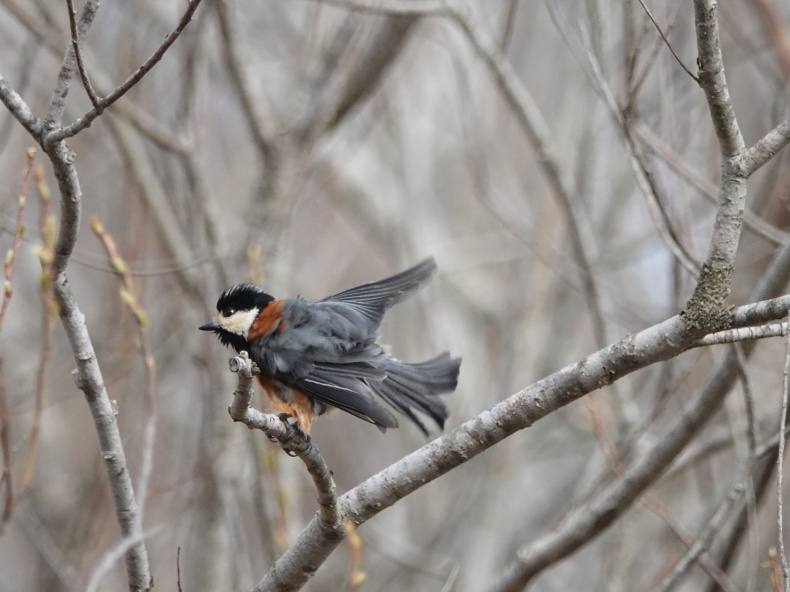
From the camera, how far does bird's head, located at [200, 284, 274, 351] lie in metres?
3.43

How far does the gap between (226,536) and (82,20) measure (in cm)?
340

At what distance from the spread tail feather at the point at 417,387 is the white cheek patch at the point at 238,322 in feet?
1.99

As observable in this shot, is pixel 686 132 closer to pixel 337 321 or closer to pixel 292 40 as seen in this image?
pixel 337 321

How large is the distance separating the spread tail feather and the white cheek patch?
23.9 inches

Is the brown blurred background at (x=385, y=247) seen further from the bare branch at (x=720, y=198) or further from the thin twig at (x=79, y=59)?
the thin twig at (x=79, y=59)

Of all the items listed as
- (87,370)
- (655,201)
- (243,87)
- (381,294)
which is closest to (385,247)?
(243,87)

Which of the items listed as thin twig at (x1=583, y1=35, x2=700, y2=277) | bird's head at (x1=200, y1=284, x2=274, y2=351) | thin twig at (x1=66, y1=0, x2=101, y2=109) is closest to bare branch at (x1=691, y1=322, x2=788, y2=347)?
thin twig at (x1=583, y1=35, x2=700, y2=277)

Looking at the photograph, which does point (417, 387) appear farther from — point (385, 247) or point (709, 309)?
point (385, 247)

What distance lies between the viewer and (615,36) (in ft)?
19.5

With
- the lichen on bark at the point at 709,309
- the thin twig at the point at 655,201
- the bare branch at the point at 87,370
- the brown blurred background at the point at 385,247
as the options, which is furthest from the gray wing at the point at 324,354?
the lichen on bark at the point at 709,309

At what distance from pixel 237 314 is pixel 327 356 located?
53cm

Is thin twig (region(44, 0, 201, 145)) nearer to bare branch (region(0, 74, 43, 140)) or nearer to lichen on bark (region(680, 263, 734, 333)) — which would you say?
bare branch (region(0, 74, 43, 140))

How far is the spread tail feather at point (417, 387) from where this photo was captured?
10.6ft

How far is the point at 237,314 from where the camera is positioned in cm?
346
